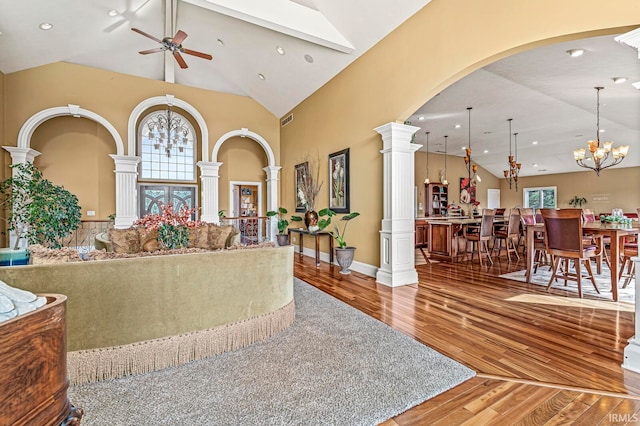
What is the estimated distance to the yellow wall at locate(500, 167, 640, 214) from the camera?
10016 mm

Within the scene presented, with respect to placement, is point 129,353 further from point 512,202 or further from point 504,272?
→ point 512,202

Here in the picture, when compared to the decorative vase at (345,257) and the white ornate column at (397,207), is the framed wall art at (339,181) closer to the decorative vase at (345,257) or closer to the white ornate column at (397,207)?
the decorative vase at (345,257)

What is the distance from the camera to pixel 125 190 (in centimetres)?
714

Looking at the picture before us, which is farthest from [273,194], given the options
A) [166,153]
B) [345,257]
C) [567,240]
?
[567,240]

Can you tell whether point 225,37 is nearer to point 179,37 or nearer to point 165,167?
point 179,37

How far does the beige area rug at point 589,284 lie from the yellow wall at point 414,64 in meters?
2.30

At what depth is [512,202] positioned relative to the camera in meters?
13.2

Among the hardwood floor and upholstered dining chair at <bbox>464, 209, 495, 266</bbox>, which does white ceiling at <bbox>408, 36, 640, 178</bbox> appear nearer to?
upholstered dining chair at <bbox>464, 209, 495, 266</bbox>

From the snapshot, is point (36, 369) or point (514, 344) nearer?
point (36, 369)

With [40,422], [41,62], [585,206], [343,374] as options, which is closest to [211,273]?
[343,374]

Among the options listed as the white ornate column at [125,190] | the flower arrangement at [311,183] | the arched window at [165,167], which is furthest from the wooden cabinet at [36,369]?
the arched window at [165,167]

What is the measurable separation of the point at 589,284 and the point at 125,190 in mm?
8968

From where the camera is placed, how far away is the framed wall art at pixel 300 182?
7.07 metres

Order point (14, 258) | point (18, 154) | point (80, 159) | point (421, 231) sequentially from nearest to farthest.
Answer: point (14, 258) → point (18, 154) → point (421, 231) → point (80, 159)
